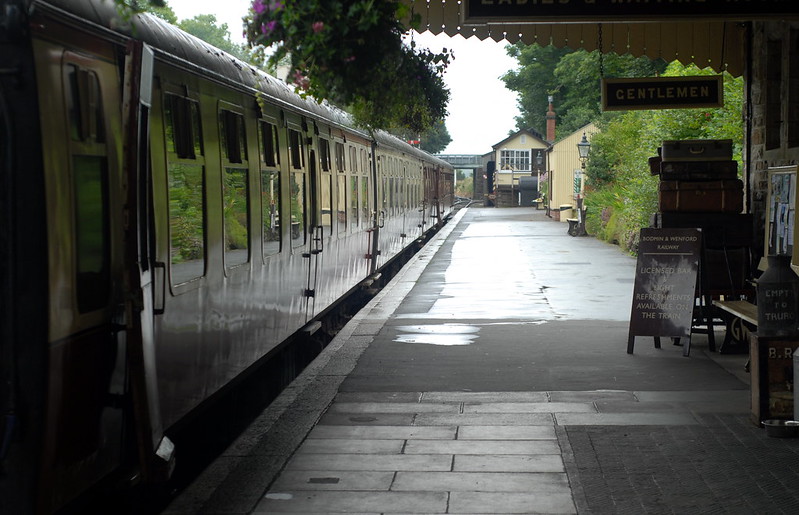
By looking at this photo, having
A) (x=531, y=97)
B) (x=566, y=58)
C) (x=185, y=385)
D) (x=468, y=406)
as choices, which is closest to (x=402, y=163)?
(x=468, y=406)

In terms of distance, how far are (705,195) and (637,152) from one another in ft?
42.3

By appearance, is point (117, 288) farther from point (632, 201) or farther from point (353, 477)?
point (632, 201)

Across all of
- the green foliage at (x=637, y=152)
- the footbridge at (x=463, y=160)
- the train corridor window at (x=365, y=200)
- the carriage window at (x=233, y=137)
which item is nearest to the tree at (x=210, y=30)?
the footbridge at (x=463, y=160)

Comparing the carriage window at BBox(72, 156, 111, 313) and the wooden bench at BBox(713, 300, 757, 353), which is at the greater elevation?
the carriage window at BBox(72, 156, 111, 313)

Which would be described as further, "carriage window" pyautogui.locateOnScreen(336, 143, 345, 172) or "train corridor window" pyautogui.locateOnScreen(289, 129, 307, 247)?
"carriage window" pyautogui.locateOnScreen(336, 143, 345, 172)

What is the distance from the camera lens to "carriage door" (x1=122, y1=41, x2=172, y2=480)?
4.59m

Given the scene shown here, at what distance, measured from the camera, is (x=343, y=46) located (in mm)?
4691

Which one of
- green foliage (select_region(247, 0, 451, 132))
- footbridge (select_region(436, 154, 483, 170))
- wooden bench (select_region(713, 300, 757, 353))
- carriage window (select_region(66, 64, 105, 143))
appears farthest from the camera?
footbridge (select_region(436, 154, 483, 170))

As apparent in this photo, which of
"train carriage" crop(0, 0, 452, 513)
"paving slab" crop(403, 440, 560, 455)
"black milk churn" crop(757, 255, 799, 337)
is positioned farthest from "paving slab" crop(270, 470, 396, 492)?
"black milk churn" crop(757, 255, 799, 337)

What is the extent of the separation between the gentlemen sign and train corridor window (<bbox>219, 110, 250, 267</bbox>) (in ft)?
5.81

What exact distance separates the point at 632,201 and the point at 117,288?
18037 mm

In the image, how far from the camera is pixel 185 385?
6.16 meters

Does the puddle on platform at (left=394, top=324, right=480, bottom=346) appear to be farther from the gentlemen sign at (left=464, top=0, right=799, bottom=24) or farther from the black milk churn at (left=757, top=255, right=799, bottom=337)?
the gentlemen sign at (left=464, top=0, right=799, bottom=24)

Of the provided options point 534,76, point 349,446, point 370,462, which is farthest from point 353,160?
point 534,76
